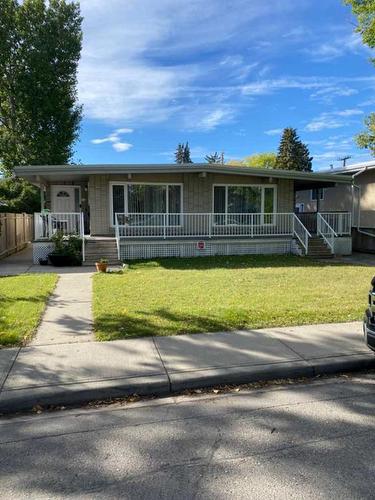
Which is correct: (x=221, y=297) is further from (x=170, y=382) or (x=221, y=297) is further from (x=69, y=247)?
(x=69, y=247)

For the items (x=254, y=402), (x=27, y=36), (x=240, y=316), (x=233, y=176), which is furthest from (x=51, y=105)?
(x=254, y=402)

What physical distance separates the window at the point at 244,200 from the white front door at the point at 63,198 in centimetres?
651

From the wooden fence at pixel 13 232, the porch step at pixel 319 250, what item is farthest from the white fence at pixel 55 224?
the porch step at pixel 319 250

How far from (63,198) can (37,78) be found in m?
13.5

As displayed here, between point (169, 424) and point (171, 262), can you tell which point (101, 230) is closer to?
point (171, 262)

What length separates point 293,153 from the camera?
5497 cm

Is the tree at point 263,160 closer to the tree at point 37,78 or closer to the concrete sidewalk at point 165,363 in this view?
the tree at point 37,78

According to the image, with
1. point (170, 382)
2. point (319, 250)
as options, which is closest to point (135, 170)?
point (319, 250)

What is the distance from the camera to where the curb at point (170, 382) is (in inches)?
149

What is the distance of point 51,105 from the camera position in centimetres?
2686

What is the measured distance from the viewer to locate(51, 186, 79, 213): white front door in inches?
710

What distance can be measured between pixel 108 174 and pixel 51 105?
47.4 feet

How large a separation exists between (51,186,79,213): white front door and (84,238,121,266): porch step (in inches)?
161

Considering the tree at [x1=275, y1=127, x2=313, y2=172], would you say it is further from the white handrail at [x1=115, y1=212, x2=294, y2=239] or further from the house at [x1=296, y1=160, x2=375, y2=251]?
the white handrail at [x1=115, y1=212, x2=294, y2=239]
